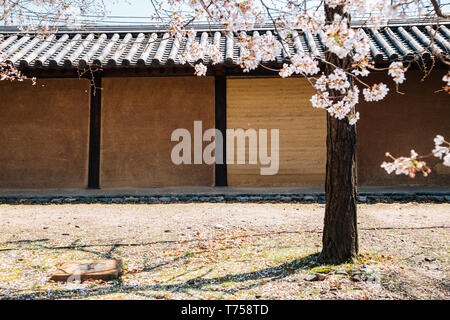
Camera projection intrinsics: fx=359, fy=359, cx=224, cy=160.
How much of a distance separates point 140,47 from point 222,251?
5.86 metres

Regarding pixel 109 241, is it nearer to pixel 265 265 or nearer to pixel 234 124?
pixel 265 265

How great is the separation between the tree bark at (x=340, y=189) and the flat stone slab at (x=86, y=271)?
1.96 metres

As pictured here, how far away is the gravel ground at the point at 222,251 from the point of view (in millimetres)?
2871

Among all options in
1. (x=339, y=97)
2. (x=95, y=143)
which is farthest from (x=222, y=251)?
(x=95, y=143)

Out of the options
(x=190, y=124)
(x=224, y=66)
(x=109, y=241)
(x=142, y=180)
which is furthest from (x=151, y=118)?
(x=109, y=241)

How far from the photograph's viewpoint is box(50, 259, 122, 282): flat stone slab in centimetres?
312

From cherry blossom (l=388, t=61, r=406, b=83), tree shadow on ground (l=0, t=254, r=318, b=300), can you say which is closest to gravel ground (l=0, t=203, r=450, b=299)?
tree shadow on ground (l=0, t=254, r=318, b=300)

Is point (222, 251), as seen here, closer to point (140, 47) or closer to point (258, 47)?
point (258, 47)

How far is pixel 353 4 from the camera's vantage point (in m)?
2.92

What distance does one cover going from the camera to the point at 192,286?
9.84 ft

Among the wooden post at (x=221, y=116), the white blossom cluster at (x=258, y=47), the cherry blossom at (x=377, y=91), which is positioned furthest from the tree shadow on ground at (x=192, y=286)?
the wooden post at (x=221, y=116)

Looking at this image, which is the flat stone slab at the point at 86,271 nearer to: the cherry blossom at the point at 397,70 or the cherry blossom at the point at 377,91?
the cherry blossom at the point at 377,91
